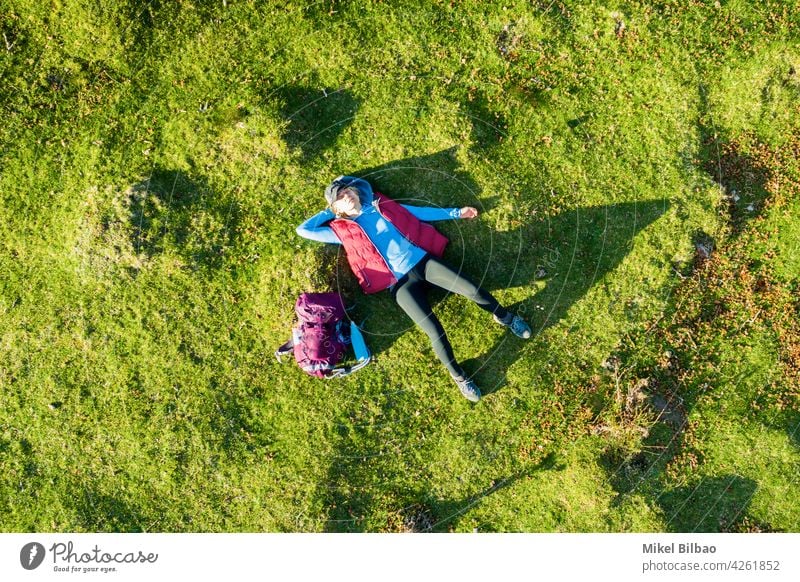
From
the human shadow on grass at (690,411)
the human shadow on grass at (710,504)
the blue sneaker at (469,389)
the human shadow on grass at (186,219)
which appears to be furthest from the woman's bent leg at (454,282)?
the human shadow on grass at (710,504)

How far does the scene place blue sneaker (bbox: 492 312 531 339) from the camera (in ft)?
31.1

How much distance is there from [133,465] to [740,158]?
12473 millimetres

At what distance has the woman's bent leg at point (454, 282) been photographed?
8977 millimetres

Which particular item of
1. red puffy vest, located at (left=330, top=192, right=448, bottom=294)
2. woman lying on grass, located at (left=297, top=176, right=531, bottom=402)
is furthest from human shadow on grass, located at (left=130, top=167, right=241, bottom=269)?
red puffy vest, located at (left=330, top=192, right=448, bottom=294)

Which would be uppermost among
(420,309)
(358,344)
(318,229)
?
(318,229)

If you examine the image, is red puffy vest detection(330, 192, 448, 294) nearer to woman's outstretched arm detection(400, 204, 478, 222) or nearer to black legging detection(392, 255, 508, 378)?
woman's outstretched arm detection(400, 204, 478, 222)

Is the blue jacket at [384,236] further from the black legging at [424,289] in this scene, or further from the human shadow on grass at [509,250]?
the human shadow on grass at [509,250]

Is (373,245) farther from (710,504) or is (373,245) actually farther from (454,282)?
(710,504)

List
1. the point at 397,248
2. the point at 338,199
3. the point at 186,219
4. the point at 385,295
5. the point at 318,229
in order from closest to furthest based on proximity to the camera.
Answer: the point at 338,199, the point at 397,248, the point at 318,229, the point at 186,219, the point at 385,295

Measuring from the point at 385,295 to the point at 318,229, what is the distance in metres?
Result: 1.76

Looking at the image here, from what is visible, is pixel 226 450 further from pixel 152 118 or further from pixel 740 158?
pixel 740 158

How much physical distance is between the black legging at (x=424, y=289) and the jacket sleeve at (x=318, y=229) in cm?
138

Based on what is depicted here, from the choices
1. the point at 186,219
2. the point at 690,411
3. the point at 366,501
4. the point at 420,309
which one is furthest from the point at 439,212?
the point at 690,411

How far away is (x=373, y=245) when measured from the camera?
352 inches
